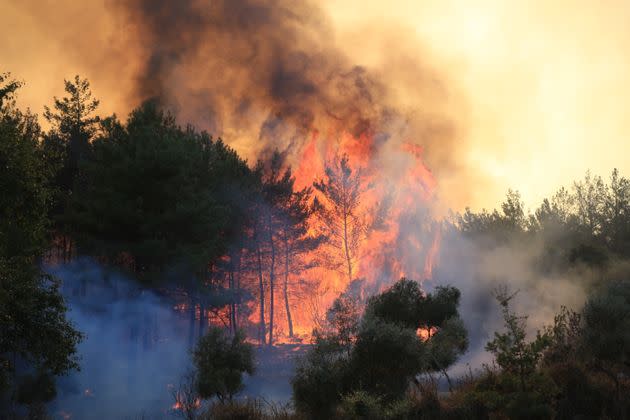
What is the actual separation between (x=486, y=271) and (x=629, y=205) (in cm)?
2641

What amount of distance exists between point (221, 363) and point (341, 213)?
1238 inches

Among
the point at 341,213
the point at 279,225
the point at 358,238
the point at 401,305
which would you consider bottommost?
the point at 401,305

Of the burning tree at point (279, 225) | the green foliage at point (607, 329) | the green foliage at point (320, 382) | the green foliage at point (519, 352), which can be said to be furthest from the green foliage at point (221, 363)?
the burning tree at point (279, 225)

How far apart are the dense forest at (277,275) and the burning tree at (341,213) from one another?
0.14 m

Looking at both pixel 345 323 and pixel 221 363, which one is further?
pixel 221 363

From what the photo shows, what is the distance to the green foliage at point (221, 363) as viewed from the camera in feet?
77.8

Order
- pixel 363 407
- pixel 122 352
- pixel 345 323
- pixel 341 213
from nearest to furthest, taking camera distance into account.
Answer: pixel 363 407
pixel 345 323
pixel 122 352
pixel 341 213

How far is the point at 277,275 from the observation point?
54.6 meters

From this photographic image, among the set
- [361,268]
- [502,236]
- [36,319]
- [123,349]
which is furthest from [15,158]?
[502,236]

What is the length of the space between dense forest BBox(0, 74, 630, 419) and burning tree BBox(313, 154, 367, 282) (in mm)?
144

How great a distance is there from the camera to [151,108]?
4706cm

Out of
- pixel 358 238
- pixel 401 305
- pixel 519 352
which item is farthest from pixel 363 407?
pixel 358 238

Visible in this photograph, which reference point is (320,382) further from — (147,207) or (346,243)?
(346,243)

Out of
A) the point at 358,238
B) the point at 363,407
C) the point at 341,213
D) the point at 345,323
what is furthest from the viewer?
the point at 341,213
